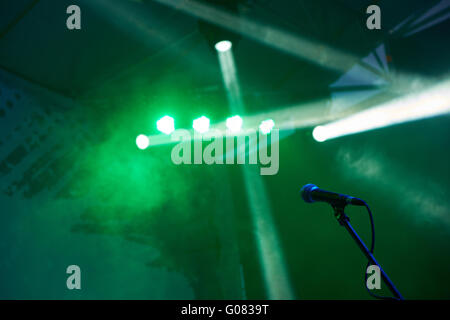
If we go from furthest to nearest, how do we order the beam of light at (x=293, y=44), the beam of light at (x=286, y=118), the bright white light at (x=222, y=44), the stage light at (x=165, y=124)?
the beam of light at (x=286, y=118)
the stage light at (x=165, y=124)
the beam of light at (x=293, y=44)
the bright white light at (x=222, y=44)

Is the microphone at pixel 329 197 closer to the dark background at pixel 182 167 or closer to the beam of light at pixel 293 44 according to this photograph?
the dark background at pixel 182 167

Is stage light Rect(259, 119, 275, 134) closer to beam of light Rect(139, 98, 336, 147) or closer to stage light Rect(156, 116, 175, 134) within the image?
beam of light Rect(139, 98, 336, 147)

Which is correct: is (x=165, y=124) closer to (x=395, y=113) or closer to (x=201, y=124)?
(x=201, y=124)

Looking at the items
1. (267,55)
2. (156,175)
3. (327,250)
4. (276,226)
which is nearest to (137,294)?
(156,175)

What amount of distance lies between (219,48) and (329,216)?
387 cm

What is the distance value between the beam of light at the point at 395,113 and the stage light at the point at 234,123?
1.57 metres

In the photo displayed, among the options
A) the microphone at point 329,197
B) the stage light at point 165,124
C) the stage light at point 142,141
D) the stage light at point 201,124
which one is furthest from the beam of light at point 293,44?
the stage light at point 142,141

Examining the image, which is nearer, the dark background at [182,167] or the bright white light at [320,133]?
the dark background at [182,167]

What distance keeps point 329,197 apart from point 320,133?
4.02 meters

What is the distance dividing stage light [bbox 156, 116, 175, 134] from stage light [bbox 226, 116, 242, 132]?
2.95 ft

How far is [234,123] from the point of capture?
4.82 m

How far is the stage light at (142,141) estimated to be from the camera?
16.1ft

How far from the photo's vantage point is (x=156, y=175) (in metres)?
4.98
